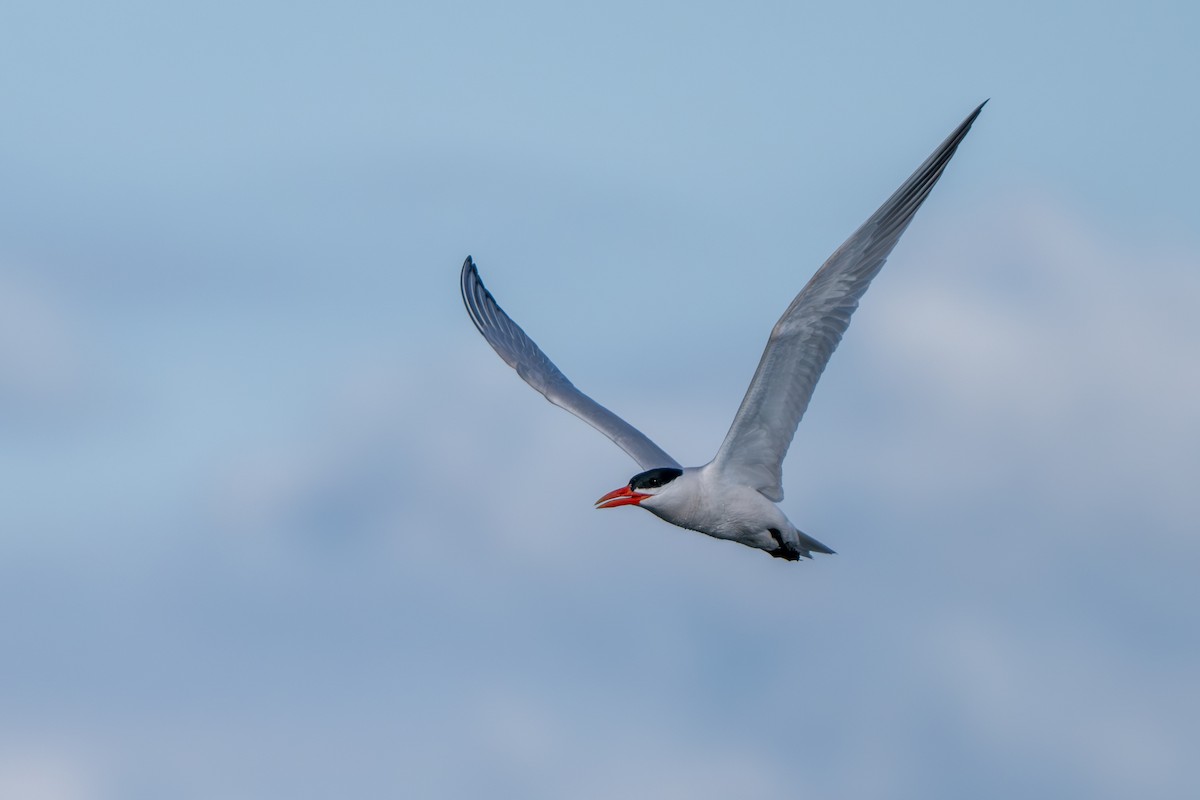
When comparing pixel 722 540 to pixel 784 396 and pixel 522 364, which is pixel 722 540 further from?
pixel 522 364

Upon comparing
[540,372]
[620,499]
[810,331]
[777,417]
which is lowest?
[620,499]

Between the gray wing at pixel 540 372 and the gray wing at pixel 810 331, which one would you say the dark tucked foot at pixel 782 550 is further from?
the gray wing at pixel 540 372

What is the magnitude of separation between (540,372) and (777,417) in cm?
454

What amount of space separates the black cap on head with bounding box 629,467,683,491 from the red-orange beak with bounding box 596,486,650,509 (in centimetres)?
9

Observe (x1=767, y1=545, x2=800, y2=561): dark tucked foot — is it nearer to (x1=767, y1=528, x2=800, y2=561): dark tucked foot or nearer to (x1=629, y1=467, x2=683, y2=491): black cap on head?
(x1=767, y1=528, x2=800, y2=561): dark tucked foot

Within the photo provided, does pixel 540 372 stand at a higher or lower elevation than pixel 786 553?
higher

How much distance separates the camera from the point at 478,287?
19.7 metres

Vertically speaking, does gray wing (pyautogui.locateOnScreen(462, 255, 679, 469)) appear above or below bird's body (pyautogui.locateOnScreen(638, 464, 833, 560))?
above

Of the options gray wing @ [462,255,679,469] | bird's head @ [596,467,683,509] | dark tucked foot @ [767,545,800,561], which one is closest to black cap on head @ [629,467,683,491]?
bird's head @ [596,467,683,509]

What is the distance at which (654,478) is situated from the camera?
14.7 m

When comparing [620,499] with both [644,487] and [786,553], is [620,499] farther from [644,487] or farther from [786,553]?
[786,553]

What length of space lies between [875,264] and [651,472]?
275 centimetres

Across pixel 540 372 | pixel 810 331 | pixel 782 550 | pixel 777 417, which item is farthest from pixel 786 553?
pixel 540 372

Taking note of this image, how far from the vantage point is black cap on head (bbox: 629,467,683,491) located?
1471 cm
